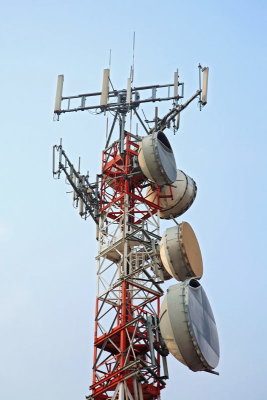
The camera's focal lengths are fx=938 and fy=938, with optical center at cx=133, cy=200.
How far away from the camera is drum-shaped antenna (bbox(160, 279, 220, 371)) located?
133 feet

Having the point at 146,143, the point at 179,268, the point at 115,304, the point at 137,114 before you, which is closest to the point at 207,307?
the point at 179,268

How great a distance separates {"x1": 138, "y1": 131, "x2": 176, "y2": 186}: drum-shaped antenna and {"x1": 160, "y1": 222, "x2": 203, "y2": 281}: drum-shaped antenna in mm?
4392

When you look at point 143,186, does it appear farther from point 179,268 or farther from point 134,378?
point 134,378

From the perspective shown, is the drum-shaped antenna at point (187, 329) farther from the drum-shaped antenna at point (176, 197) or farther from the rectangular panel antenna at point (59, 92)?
the rectangular panel antenna at point (59, 92)

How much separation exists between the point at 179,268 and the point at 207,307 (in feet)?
8.34

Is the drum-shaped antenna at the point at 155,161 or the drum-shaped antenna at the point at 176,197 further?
the drum-shaped antenna at the point at 176,197

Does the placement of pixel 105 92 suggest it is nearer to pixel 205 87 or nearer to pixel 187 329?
pixel 205 87

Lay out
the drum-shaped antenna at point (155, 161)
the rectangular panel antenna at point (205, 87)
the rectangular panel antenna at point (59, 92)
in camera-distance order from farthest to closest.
Result: the rectangular panel antenna at point (59, 92), the rectangular panel antenna at point (205, 87), the drum-shaped antenna at point (155, 161)

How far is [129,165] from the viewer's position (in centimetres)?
5228

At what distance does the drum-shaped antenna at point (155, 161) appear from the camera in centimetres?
4931

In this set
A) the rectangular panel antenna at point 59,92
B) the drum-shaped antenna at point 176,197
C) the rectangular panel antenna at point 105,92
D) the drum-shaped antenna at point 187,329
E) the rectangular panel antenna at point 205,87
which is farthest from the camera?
the rectangular panel antenna at point 59,92

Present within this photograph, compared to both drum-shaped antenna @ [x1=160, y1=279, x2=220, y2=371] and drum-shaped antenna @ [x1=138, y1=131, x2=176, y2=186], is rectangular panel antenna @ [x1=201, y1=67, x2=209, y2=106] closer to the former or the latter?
drum-shaped antenna @ [x1=138, y1=131, x2=176, y2=186]

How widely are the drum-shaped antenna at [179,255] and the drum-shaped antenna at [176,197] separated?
6.21 meters

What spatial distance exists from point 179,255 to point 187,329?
5.37m
